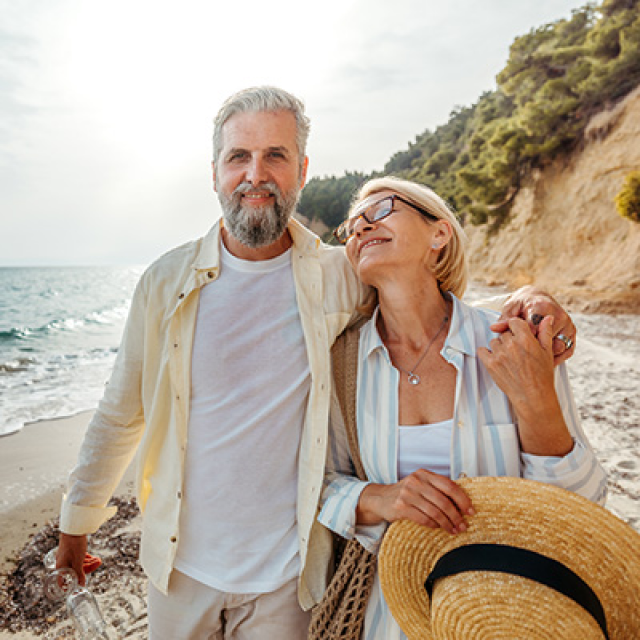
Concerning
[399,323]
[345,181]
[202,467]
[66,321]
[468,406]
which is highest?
[345,181]

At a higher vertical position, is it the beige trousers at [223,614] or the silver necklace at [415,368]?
the silver necklace at [415,368]

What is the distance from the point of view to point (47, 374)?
39.8 feet

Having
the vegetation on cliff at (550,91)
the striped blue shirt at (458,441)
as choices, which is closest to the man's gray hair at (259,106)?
the striped blue shirt at (458,441)

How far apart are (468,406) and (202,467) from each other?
105 cm

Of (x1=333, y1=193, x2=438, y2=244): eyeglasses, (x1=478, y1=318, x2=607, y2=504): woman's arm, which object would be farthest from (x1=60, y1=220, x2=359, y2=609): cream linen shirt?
(x1=478, y1=318, x2=607, y2=504): woman's arm

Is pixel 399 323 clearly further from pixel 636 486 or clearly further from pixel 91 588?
pixel 636 486

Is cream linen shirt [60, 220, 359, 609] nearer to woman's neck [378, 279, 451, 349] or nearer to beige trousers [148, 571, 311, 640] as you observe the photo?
beige trousers [148, 571, 311, 640]

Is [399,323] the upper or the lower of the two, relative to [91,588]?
upper

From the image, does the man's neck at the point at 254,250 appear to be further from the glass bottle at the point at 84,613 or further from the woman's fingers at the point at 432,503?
the glass bottle at the point at 84,613

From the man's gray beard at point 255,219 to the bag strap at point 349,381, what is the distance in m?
0.54

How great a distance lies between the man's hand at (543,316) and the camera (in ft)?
5.49

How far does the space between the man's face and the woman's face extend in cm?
35

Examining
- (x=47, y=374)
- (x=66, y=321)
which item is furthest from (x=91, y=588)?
(x=66, y=321)

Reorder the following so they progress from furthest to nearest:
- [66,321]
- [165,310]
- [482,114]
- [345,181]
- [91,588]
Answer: [345,181] → [482,114] → [66,321] → [91,588] → [165,310]
